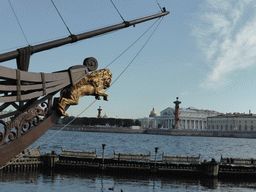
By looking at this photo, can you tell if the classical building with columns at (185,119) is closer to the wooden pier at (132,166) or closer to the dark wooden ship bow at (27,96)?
the wooden pier at (132,166)

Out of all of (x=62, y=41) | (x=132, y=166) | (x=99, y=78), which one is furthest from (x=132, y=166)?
(x=62, y=41)

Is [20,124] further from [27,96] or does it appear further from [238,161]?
[238,161]

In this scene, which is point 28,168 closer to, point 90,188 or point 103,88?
point 90,188

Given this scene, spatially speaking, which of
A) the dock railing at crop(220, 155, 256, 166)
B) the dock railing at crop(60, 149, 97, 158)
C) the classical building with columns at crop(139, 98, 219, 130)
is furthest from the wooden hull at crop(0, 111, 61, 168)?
the classical building with columns at crop(139, 98, 219, 130)

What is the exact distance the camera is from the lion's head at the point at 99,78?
22.3 ft

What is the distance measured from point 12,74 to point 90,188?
13210 mm

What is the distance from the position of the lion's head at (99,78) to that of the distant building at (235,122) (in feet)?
440

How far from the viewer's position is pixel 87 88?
677 cm

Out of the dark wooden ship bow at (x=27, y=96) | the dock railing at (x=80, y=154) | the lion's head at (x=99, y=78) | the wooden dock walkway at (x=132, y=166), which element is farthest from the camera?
the dock railing at (x=80, y=154)

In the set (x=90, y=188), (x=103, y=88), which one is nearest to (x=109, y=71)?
(x=103, y=88)

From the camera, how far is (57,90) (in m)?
6.45

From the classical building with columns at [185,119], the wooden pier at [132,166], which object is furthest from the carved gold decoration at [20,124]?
the classical building with columns at [185,119]

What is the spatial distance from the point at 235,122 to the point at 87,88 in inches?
5507

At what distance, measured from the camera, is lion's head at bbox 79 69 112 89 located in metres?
6.79
